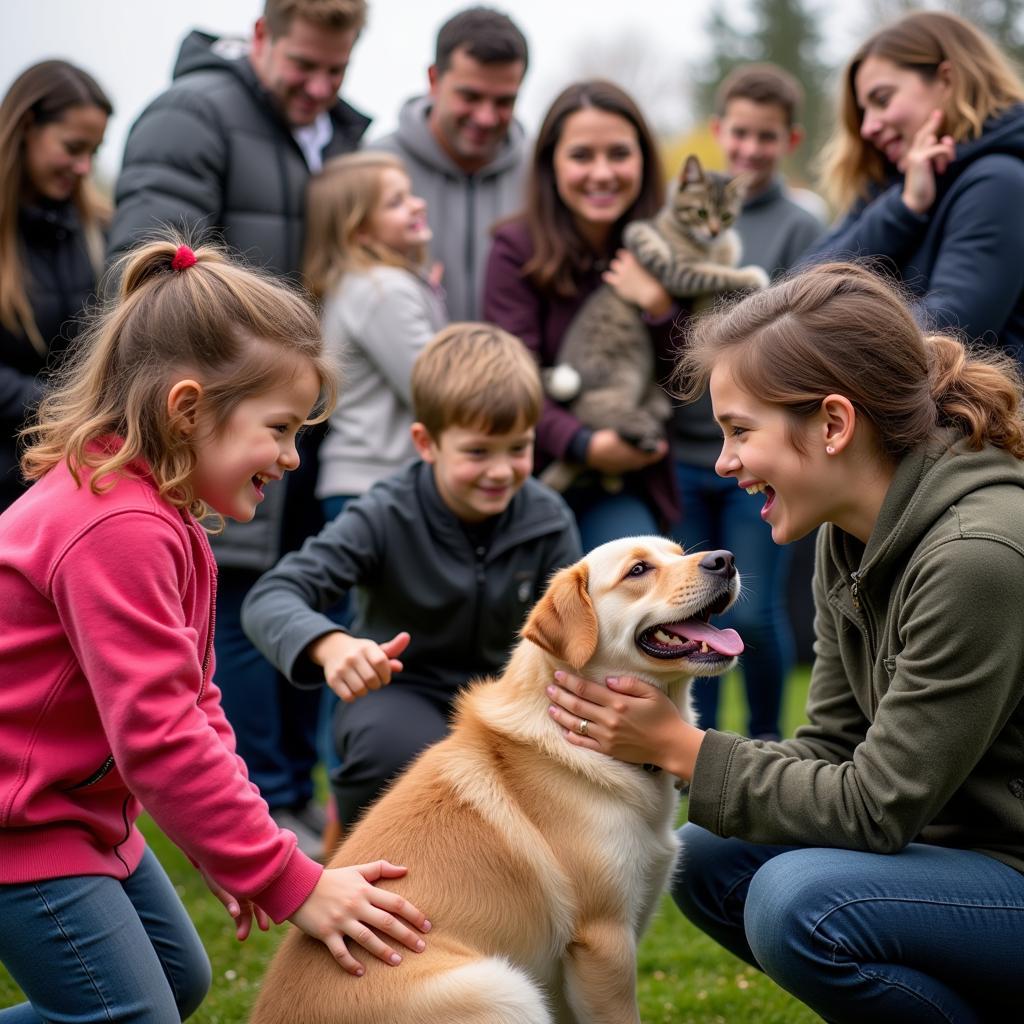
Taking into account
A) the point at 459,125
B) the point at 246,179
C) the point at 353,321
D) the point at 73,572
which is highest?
the point at 459,125

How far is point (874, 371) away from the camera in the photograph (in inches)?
104

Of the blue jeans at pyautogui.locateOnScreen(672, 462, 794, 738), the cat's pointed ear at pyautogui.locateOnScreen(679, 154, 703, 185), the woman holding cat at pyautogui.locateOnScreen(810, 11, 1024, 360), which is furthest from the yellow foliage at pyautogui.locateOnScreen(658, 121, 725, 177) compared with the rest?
the woman holding cat at pyautogui.locateOnScreen(810, 11, 1024, 360)

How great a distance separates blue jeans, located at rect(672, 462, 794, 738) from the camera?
5234 millimetres

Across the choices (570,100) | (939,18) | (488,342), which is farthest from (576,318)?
(939,18)

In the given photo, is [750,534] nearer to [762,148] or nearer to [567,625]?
[762,148]

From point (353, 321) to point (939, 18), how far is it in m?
2.51

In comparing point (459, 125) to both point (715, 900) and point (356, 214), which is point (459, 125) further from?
point (715, 900)

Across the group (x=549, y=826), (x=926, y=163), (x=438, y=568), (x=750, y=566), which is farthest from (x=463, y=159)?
(x=549, y=826)

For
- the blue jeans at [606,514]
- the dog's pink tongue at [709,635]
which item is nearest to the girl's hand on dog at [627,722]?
the dog's pink tongue at [709,635]

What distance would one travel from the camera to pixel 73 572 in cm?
234

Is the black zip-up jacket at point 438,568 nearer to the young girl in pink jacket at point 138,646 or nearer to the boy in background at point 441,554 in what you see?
the boy in background at point 441,554

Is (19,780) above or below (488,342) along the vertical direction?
below

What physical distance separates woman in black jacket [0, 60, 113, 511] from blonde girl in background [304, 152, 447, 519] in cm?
102

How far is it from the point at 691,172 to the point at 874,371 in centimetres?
325
